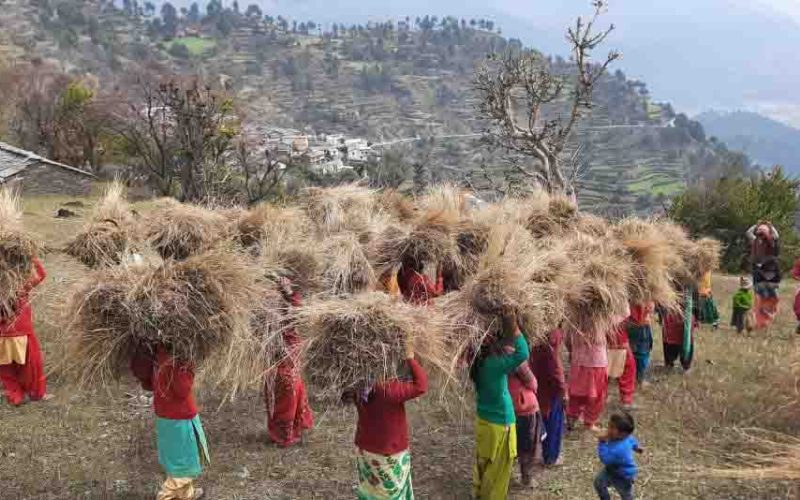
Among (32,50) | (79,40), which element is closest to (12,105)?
(32,50)

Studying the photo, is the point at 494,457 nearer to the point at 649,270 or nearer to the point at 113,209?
the point at 649,270

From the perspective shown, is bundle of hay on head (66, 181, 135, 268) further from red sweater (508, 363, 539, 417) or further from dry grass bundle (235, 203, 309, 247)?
red sweater (508, 363, 539, 417)

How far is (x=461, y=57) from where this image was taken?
137 metres

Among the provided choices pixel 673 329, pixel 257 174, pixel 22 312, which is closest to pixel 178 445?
pixel 22 312

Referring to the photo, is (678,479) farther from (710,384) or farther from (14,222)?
(14,222)

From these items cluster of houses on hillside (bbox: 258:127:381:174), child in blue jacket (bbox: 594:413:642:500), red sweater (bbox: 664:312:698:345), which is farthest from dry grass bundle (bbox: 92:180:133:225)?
cluster of houses on hillside (bbox: 258:127:381:174)

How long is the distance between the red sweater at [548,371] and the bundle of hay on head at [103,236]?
350 cm

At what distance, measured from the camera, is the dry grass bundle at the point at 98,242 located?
245 inches

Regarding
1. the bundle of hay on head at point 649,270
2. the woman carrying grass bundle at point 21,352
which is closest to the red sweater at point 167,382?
the woman carrying grass bundle at point 21,352

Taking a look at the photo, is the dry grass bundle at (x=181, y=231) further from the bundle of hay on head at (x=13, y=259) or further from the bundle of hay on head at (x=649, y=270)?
the bundle of hay on head at (x=649, y=270)

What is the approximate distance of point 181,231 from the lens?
20.4 feet

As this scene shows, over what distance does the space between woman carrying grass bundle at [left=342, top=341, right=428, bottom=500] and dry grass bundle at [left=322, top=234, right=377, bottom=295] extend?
138 centimetres

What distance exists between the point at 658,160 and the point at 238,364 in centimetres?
9101

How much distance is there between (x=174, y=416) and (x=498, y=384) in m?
2.00
